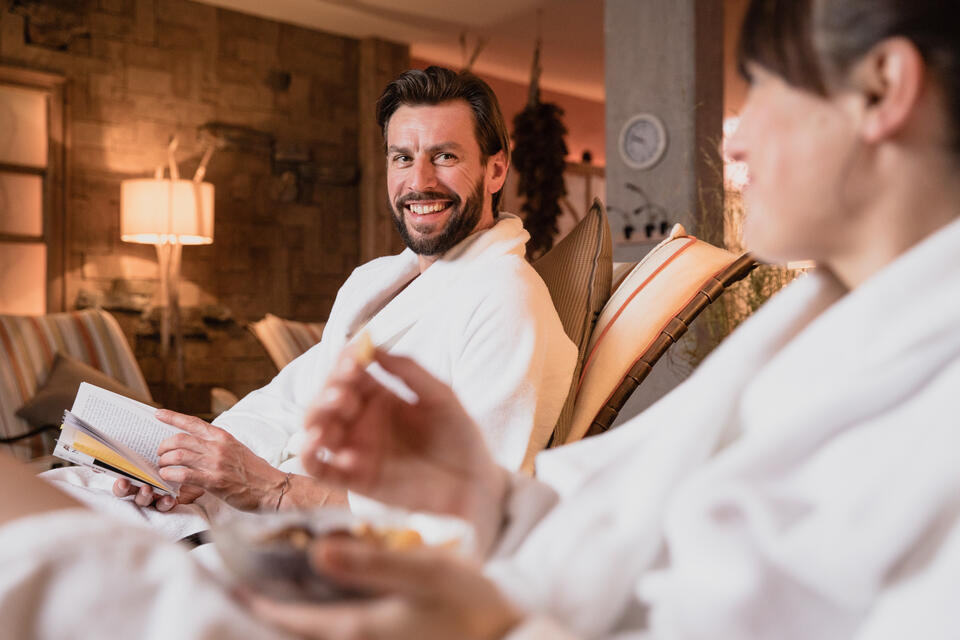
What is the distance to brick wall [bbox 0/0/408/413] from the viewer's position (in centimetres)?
527

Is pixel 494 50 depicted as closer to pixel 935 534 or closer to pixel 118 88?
pixel 118 88

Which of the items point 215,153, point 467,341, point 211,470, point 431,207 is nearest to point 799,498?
point 467,341

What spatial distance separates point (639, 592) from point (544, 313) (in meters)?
0.98

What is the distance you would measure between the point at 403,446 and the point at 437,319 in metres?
1.01

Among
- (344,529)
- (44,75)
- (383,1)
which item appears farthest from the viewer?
(383,1)

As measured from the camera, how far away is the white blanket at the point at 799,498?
576 millimetres

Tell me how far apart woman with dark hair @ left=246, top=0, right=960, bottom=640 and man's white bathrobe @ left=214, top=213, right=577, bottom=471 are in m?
0.72

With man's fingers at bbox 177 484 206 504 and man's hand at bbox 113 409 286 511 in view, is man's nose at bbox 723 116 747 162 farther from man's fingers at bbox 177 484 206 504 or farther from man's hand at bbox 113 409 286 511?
man's fingers at bbox 177 484 206 504

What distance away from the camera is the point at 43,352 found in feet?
12.2

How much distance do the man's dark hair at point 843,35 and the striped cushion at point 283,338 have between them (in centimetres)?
372

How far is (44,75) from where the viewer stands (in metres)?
5.07

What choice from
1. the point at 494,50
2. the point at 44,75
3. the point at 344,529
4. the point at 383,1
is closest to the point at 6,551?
the point at 344,529

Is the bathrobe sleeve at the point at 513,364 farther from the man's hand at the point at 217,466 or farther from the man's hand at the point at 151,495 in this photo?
the man's hand at the point at 151,495

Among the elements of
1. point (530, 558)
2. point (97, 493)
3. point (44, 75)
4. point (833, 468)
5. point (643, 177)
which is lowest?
point (97, 493)
